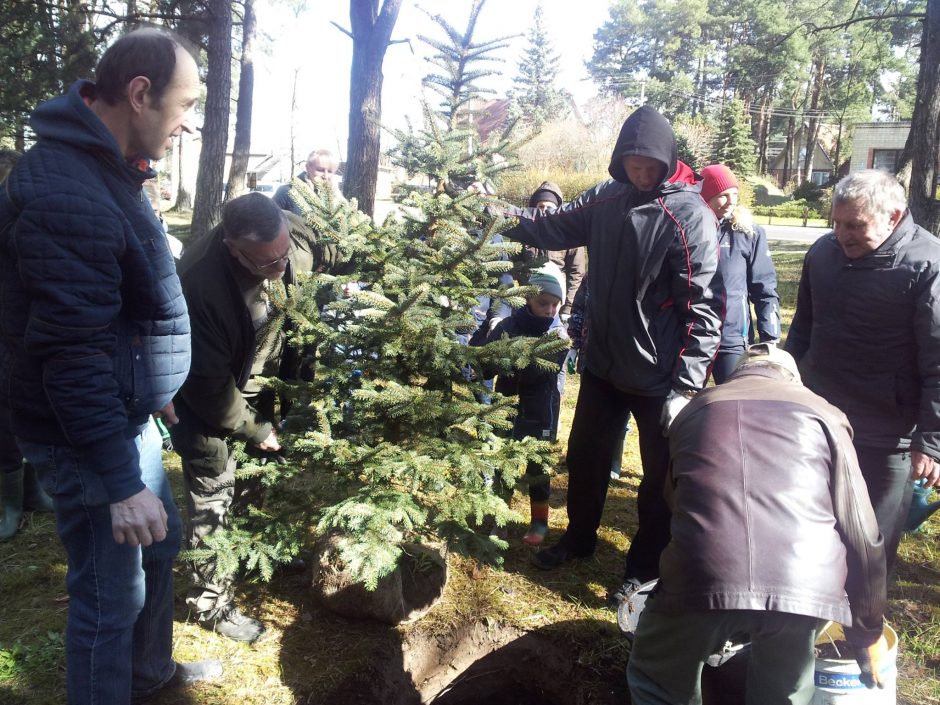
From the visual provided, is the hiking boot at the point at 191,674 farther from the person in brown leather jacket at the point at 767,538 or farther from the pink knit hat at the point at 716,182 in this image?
the pink knit hat at the point at 716,182

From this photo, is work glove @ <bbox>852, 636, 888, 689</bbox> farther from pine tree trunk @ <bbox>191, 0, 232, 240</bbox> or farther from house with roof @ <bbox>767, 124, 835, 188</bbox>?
house with roof @ <bbox>767, 124, 835, 188</bbox>

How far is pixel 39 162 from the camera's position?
1636 millimetres

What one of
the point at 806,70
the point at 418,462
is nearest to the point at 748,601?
the point at 418,462

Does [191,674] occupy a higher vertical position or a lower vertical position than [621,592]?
lower

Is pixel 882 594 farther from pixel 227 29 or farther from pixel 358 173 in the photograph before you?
pixel 227 29

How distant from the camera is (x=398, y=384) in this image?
2678mm

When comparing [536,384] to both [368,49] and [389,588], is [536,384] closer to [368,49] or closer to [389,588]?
[389,588]

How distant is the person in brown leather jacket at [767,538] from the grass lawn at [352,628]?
3.42 ft

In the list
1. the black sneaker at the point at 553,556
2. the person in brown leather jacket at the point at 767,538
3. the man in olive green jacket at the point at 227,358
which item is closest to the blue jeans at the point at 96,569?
the man in olive green jacket at the point at 227,358

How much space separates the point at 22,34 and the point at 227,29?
3.25m

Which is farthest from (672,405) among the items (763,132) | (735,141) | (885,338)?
(763,132)

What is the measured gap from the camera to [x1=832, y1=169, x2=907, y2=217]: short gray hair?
267cm

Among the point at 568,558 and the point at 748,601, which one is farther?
the point at 568,558

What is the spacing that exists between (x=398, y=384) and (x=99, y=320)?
1216 mm
